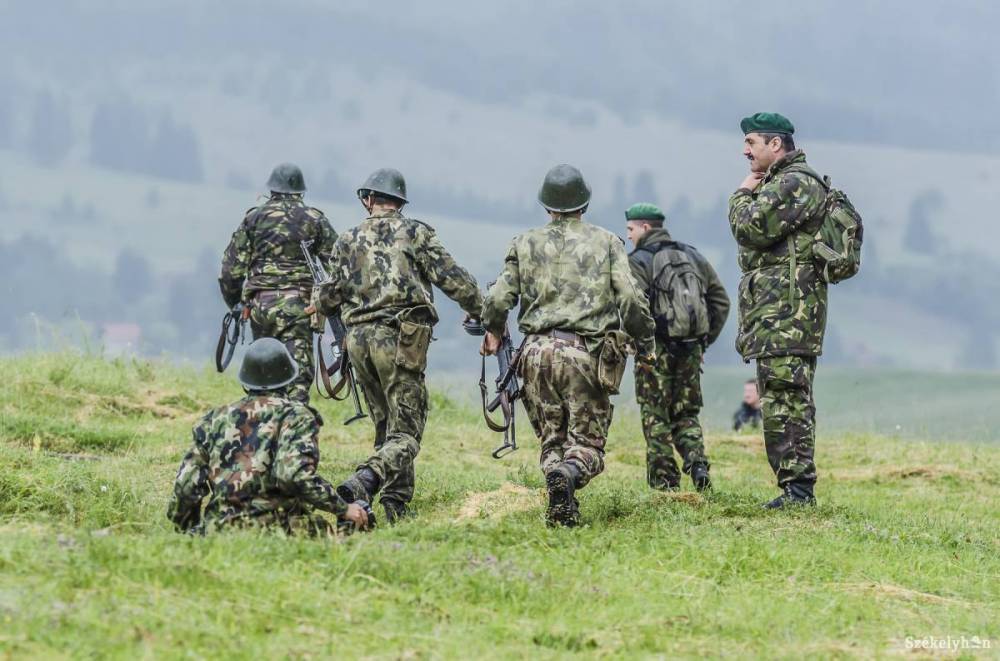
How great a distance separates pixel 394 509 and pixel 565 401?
1.36 metres

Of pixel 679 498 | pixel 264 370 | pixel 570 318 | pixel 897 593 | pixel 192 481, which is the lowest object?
pixel 897 593

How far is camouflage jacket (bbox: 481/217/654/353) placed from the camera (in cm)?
950

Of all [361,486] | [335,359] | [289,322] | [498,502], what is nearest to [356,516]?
[361,486]

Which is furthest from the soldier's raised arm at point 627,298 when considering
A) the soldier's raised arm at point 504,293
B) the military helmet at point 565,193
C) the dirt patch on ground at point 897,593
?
the dirt patch on ground at point 897,593

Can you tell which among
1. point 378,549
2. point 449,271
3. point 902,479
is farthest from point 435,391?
point 378,549

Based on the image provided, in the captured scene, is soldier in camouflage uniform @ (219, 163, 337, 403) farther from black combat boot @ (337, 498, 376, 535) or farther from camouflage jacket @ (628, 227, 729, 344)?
black combat boot @ (337, 498, 376, 535)

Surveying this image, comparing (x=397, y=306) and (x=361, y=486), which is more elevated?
(x=397, y=306)

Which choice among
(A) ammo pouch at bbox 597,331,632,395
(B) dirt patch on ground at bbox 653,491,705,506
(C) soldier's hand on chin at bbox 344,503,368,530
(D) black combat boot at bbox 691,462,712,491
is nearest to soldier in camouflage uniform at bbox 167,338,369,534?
(C) soldier's hand on chin at bbox 344,503,368,530

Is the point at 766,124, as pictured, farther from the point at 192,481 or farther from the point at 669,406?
the point at 192,481

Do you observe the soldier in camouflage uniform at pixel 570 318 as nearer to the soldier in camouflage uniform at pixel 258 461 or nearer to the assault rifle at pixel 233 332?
the soldier in camouflage uniform at pixel 258 461

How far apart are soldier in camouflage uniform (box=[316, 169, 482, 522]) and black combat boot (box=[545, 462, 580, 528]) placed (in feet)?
3.86

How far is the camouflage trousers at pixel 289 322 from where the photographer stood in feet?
44.0

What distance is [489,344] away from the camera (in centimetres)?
994

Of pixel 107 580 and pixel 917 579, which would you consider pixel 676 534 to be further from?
pixel 107 580
